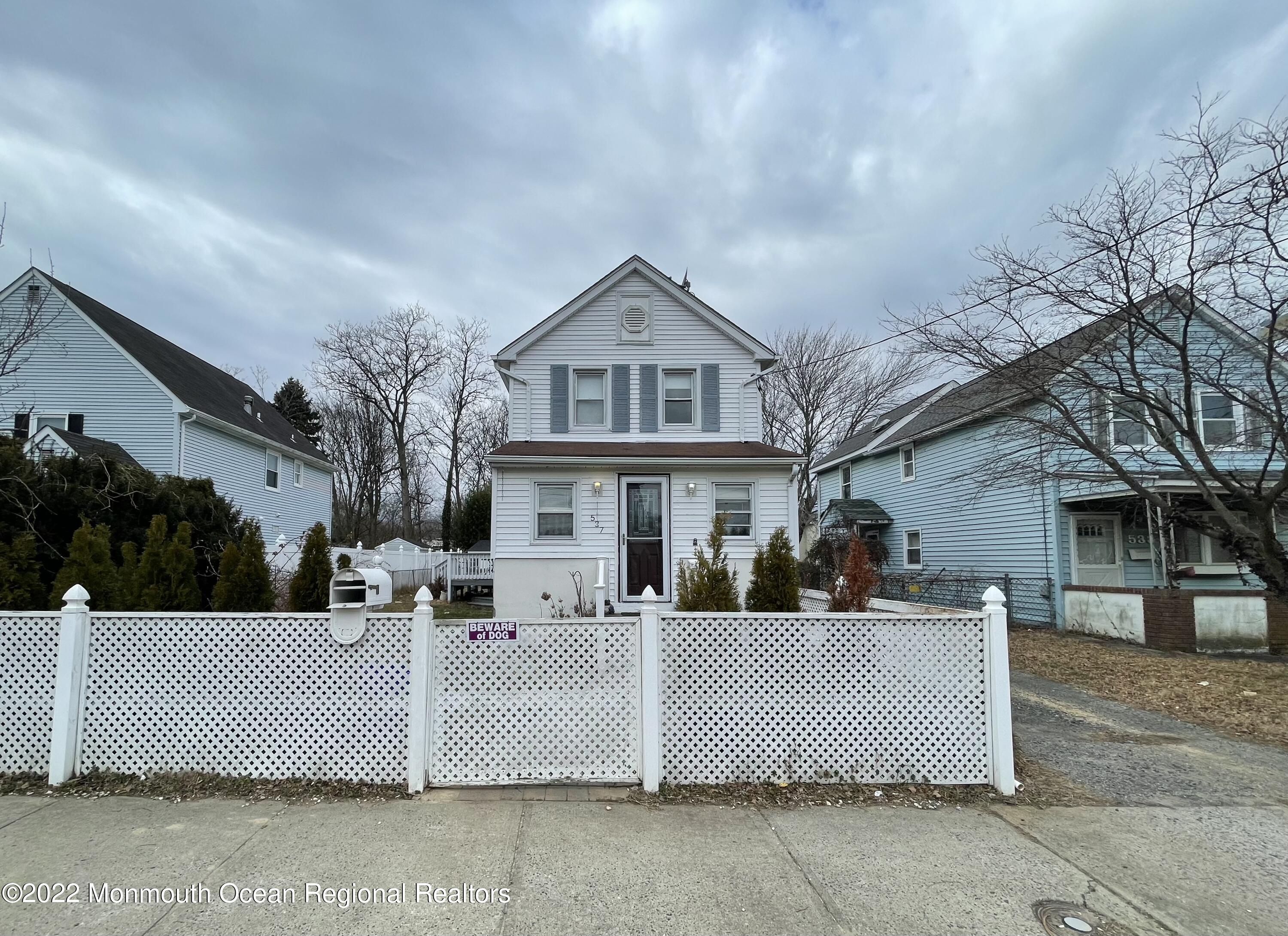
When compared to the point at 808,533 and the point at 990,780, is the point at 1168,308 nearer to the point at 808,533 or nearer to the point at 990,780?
the point at 990,780

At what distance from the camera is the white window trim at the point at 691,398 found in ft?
37.2

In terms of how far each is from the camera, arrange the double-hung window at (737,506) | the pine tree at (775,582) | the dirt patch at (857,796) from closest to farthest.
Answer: the dirt patch at (857,796)
the pine tree at (775,582)
the double-hung window at (737,506)

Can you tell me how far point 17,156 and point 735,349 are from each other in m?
10.1

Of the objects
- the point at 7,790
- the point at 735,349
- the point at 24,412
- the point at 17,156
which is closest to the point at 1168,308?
the point at 735,349

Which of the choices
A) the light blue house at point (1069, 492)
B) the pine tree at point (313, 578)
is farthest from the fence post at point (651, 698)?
the light blue house at point (1069, 492)

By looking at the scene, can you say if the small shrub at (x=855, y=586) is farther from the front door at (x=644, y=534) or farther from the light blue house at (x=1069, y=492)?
the light blue house at (x=1069, y=492)

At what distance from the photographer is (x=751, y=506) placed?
10508 mm

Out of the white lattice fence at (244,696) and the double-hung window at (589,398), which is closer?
the white lattice fence at (244,696)

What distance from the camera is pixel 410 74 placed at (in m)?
9.07

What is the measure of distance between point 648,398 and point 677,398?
588 millimetres

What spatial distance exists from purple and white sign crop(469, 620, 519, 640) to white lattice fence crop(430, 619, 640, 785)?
0.11ft

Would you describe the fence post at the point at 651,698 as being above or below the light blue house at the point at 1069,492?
below

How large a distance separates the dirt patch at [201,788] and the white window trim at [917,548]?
16461mm

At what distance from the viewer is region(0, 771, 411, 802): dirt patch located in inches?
158
